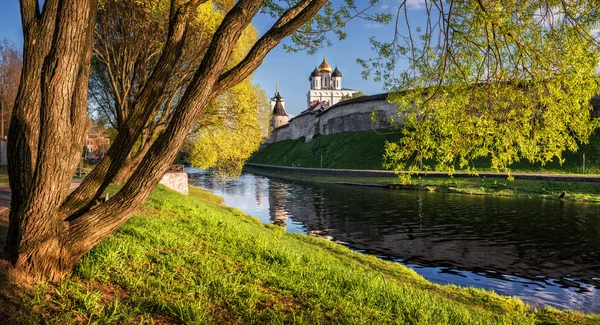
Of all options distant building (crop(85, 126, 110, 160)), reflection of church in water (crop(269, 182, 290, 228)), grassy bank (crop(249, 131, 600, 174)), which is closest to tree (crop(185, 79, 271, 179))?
reflection of church in water (crop(269, 182, 290, 228))

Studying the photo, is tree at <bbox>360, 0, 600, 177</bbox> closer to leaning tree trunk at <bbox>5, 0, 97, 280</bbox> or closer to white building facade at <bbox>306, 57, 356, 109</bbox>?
leaning tree trunk at <bbox>5, 0, 97, 280</bbox>

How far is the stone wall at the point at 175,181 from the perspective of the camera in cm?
2208

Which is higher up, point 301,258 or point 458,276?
point 301,258

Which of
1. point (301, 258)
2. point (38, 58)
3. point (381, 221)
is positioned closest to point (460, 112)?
point (301, 258)

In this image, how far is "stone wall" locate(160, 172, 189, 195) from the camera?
72.4 feet

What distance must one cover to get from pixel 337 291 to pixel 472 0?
596 centimetres

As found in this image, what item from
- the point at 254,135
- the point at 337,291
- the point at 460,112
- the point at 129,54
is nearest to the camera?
the point at 337,291

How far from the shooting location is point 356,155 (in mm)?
55562

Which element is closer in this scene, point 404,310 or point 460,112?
point 404,310

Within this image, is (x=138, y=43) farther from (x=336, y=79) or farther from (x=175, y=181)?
(x=336, y=79)

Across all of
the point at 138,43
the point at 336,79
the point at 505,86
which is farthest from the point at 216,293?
the point at 336,79

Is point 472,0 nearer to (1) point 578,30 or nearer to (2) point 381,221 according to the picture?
(1) point 578,30

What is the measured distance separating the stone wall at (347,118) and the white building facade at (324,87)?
170 feet

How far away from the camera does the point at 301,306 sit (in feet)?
16.5
